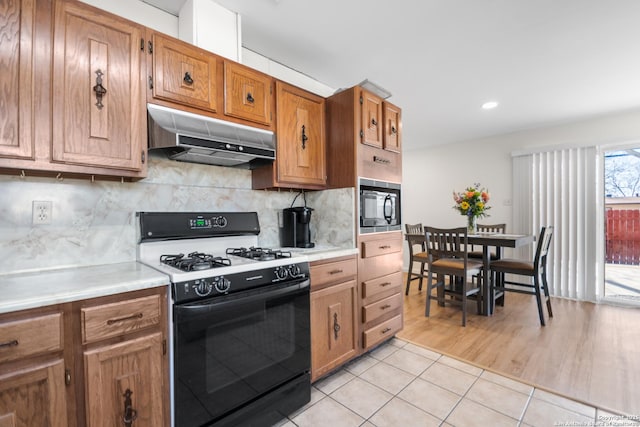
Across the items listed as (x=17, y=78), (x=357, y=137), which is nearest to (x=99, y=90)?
(x=17, y=78)

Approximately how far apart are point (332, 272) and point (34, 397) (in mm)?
1472

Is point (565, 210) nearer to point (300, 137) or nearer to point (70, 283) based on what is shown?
point (300, 137)

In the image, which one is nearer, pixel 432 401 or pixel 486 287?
pixel 432 401

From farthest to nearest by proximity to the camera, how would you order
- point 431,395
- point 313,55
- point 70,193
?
1. point 313,55
2. point 431,395
3. point 70,193

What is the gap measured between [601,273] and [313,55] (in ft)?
14.7

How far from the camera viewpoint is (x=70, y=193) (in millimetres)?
1536

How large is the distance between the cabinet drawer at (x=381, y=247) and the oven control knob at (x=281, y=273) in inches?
31.2

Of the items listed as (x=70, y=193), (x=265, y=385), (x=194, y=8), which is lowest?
(x=265, y=385)

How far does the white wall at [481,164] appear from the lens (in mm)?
3686

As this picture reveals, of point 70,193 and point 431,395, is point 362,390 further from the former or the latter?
point 70,193

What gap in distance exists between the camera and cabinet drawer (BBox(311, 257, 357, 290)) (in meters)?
1.87

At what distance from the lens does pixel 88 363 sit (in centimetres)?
109

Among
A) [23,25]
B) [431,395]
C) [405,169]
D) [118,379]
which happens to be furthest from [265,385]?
[405,169]

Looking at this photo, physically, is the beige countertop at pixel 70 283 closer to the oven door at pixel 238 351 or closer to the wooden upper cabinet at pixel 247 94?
the oven door at pixel 238 351
